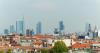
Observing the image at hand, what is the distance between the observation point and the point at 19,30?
163000mm

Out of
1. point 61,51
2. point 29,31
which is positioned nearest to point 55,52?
point 61,51

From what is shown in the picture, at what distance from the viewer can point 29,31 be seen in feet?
431

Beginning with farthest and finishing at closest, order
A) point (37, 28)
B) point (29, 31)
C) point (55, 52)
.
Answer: point (37, 28) < point (29, 31) < point (55, 52)

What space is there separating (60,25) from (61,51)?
392 feet

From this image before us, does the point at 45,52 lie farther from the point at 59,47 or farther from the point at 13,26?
the point at 13,26

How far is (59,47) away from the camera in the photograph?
42594 mm

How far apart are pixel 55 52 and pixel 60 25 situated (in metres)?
120

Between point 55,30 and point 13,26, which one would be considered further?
point 13,26

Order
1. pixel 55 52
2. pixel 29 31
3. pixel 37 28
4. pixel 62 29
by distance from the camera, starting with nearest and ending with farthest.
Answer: pixel 55 52
pixel 29 31
pixel 62 29
pixel 37 28

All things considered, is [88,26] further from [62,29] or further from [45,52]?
[45,52]

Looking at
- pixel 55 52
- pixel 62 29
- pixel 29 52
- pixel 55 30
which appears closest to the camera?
pixel 55 52

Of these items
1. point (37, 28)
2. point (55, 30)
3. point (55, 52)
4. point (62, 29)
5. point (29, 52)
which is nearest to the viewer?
point (55, 52)

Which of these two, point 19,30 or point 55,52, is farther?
point 19,30

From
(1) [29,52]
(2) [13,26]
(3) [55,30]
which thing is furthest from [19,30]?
(1) [29,52]
